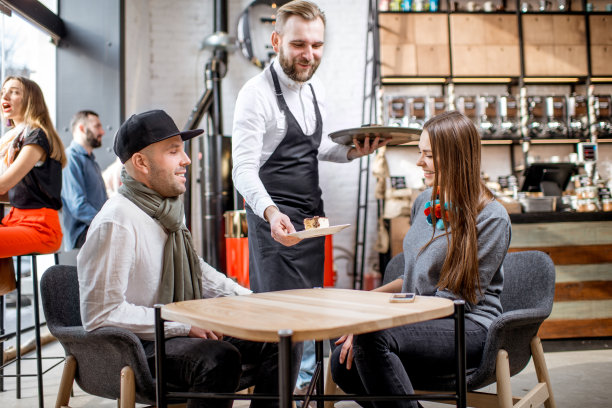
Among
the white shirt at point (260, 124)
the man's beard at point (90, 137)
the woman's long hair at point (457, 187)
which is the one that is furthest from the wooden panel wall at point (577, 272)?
the man's beard at point (90, 137)

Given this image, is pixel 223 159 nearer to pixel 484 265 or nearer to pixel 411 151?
pixel 411 151

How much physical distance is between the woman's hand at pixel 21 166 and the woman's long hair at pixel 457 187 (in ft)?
6.37

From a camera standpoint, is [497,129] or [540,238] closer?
[540,238]

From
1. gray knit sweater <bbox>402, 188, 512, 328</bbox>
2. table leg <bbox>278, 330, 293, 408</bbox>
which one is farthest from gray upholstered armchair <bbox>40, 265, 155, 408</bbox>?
gray knit sweater <bbox>402, 188, 512, 328</bbox>

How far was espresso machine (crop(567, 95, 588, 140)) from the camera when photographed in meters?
5.41

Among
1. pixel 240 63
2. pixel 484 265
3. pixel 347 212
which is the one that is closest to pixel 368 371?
pixel 484 265

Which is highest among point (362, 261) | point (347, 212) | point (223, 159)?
point (223, 159)

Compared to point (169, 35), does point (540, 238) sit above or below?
below

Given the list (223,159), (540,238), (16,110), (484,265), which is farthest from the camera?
(223,159)

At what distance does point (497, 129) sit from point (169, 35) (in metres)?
3.77

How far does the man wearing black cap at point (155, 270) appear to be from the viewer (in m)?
1.43

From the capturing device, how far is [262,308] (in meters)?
1.31

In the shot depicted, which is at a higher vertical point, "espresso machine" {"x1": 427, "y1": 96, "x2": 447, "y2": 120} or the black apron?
"espresso machine" {"x1": 427, "y1": 96, "x2": 447, "y2": 120}

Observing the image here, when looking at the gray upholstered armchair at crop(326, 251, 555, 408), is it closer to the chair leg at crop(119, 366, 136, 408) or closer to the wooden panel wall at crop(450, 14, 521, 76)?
the chair leg at crop(119, 366, 136, 408)
